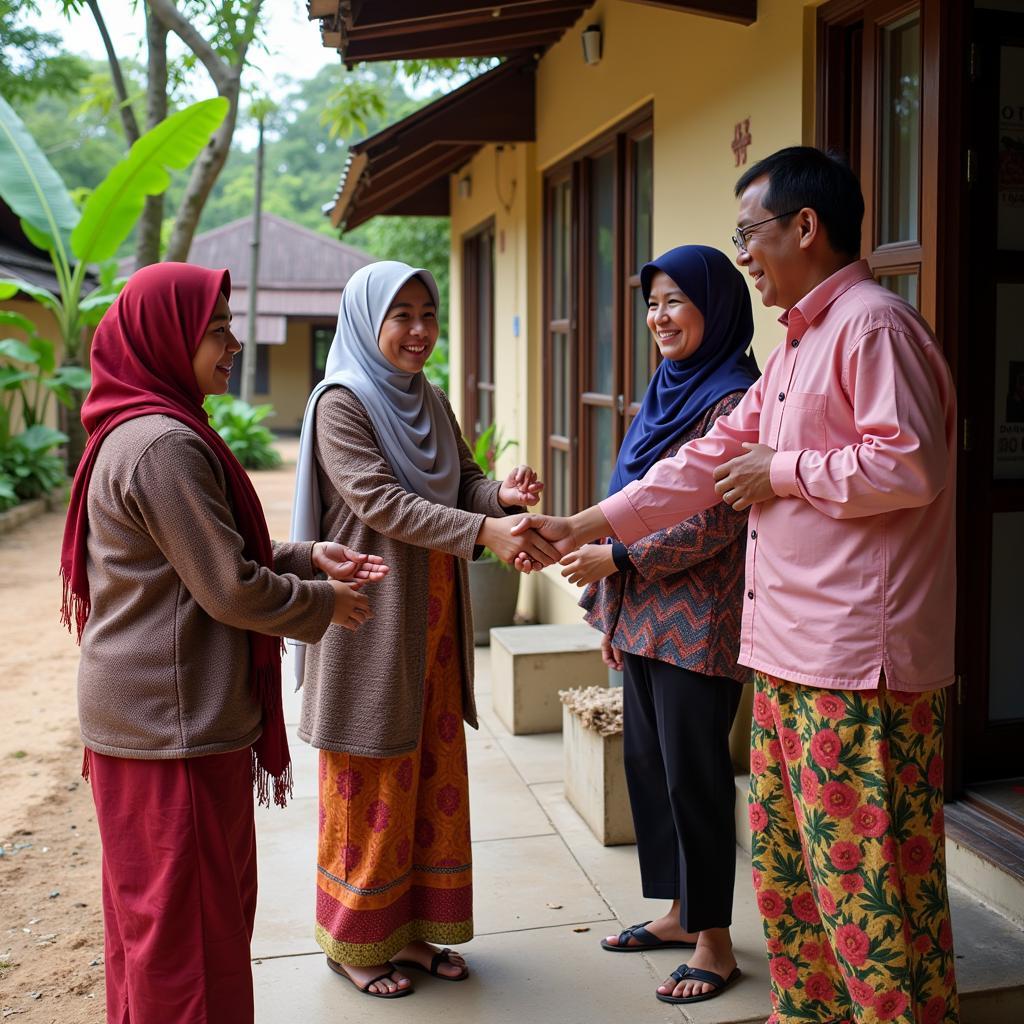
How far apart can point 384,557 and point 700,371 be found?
959 mm

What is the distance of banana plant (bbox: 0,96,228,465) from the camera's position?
31.4 ft

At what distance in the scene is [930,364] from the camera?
231 centimetres

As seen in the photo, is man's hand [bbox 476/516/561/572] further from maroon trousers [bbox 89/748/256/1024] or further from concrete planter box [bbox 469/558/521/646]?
concrete planter box [bbox 469/558/521/646]

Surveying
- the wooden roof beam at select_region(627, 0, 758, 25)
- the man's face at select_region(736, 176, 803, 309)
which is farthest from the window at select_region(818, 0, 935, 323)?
the man's face at select_region(736, 176, 803, 309)

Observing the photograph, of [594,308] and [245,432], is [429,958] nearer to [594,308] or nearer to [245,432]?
[594,308]

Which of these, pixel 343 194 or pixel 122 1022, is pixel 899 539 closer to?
pixel 122 1022

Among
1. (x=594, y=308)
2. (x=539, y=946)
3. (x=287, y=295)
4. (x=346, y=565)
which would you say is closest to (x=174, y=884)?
(x=346, y=565)

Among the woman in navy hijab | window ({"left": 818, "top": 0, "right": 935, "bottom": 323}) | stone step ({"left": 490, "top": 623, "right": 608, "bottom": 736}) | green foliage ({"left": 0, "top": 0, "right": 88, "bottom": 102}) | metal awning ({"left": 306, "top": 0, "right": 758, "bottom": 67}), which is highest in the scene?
green foliage ({"left": 0, "top": 0, "right": 88, "bottom": 102})

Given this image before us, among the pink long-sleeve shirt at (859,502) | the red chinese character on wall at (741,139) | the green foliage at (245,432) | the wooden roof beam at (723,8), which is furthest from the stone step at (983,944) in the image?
the green foliage at (245,432)

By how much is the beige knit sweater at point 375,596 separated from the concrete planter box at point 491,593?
4056mm

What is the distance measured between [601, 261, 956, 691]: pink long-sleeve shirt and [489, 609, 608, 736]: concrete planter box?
2.88 m

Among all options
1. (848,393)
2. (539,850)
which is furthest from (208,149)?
(848,393)

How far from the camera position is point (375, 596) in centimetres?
304

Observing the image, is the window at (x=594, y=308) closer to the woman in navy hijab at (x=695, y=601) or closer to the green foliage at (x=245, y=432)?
the woman in navy hijab at (x=695, y=601)
